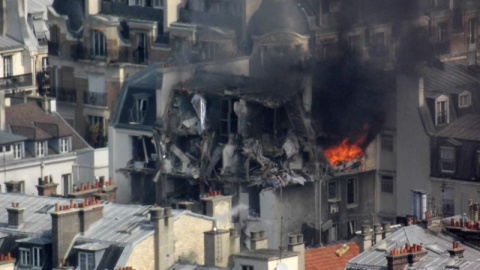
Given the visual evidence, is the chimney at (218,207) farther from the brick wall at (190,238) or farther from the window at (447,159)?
the window at (447,159)

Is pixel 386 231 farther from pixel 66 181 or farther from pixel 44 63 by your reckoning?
pixel 44 63

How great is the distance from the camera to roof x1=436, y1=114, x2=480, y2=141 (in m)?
115

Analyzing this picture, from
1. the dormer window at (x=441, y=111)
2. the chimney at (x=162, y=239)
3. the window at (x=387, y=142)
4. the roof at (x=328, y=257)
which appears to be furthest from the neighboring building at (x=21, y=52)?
the chimney at (x=162, y=239)

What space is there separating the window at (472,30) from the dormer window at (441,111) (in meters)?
11.6

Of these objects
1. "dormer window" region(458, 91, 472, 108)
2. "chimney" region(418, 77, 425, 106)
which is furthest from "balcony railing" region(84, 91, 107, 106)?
"dormer window" region(458, 91, 472, 108)

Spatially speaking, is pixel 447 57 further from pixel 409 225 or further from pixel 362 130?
pixel 409 225

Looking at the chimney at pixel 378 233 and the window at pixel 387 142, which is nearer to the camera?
the chimney at pixel 378 233

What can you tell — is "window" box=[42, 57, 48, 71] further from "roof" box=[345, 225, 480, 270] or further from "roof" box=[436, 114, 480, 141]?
"roof" box=[345, 225, 480, 270]

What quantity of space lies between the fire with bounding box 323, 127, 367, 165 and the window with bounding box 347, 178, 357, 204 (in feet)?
2.42

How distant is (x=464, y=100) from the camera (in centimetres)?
11794

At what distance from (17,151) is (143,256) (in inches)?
952

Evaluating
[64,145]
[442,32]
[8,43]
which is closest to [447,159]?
[442,32]

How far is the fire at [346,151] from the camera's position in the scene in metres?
118

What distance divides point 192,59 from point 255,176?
7.84 m
